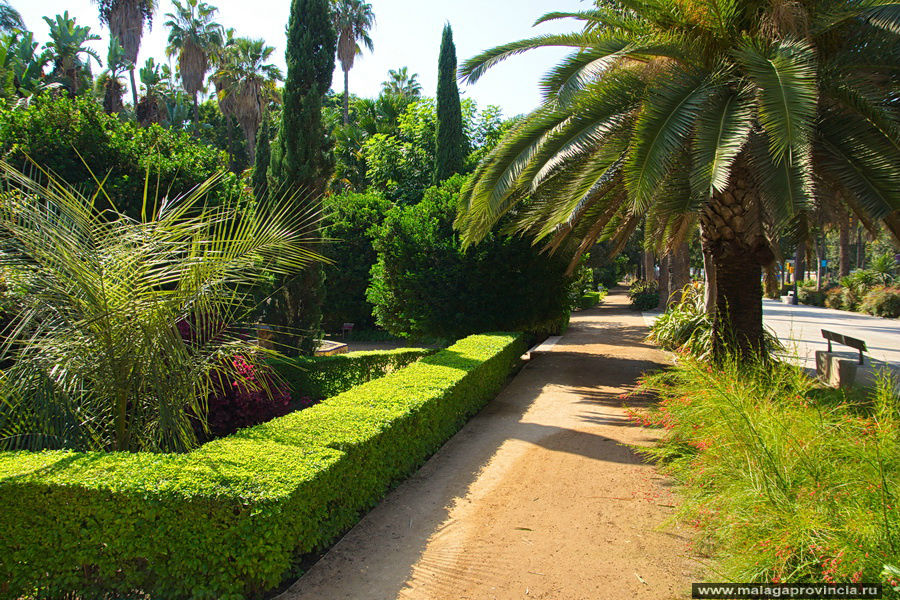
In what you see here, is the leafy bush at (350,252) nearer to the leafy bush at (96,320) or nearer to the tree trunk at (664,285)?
the tree trunk at (664,285)

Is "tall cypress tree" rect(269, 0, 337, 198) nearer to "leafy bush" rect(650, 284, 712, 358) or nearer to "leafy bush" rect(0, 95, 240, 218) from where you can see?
"leafy bush" rect(0, 95, 240, 218)

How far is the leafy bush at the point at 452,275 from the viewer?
11.5 metres

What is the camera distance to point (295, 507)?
348 cm

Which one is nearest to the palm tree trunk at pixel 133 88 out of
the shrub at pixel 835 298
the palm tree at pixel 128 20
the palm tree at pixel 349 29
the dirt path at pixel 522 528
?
the palm tree at pixel 128 20

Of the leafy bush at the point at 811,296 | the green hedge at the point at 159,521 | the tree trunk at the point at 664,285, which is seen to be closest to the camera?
the green hedge at the point at 159,521

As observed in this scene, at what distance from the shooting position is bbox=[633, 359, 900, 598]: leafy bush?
2.85 m

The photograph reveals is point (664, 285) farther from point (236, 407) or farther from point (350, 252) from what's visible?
point (236, 407)

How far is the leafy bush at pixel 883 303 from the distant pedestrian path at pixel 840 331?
508 mm

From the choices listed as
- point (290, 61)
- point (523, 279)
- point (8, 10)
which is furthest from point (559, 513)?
point (8, 10)

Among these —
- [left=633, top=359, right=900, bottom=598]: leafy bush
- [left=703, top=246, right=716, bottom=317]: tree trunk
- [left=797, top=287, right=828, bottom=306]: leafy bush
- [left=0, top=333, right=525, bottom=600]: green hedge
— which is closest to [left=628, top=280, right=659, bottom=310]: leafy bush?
[left=797, top=287, right=828, bottom=306]: leafy bush

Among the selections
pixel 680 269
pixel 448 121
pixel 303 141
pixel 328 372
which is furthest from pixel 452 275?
pixel 680 269

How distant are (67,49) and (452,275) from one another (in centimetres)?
2737

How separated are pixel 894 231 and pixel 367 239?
14.7 m

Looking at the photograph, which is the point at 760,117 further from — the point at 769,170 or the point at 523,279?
the point at 523,279
